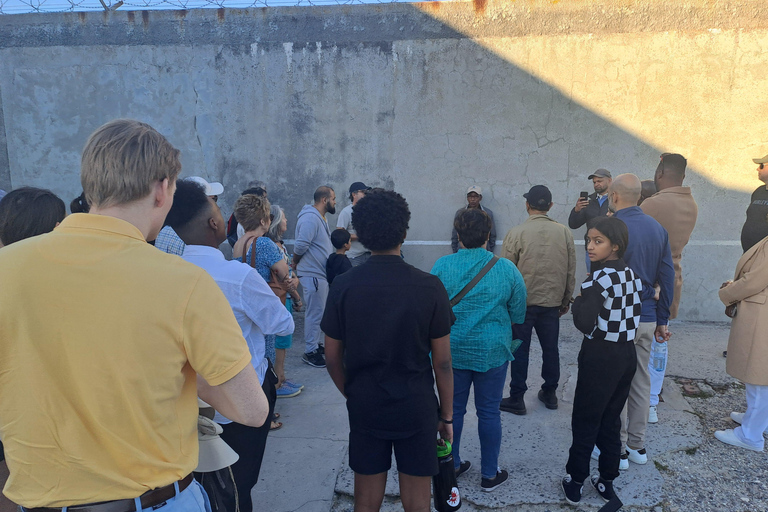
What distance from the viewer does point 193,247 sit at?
7.33 feet

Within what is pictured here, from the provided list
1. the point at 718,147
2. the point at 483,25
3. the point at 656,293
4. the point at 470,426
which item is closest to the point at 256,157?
the point at 483,25

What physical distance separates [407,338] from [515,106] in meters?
5.00

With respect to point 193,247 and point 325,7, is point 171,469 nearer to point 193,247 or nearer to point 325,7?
point 193,247

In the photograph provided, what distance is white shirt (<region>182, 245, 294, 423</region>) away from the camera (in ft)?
7.20

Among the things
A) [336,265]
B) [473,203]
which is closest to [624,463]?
[336,265]

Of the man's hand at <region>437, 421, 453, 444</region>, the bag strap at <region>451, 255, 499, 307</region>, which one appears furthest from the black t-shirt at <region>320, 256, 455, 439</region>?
the bag strap at <region>451, 255, 499, 307</region>

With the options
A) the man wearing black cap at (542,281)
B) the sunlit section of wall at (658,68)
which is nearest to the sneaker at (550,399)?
the man wearing black cap at (542,281)

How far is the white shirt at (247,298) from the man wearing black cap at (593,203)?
431 centimetres

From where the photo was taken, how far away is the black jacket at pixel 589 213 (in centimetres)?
546

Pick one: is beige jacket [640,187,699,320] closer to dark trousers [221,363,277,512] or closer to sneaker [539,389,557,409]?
sneaker [539,389,557,409]

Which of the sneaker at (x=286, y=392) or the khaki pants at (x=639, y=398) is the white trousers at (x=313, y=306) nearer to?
the sneaker at (x=286, y=392)

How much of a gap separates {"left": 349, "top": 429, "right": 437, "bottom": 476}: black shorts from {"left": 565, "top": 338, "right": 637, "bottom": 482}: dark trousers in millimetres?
1055

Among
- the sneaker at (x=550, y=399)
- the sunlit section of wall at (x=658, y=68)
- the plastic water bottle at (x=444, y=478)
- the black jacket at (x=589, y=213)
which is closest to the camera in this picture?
the plastic water bottle at (x=444, y=478)

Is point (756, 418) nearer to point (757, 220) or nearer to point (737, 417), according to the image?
point (737, 417)
